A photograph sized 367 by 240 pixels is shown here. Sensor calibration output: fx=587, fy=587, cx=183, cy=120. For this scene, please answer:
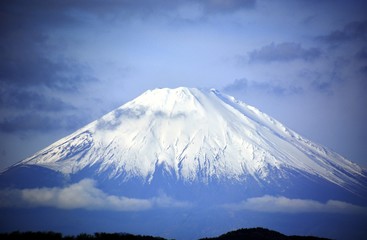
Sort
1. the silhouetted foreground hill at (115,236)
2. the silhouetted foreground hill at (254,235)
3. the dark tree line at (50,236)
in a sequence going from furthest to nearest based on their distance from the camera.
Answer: the silhouetted foreground hill at (254,235), the silhouetted foreground hill at (115,236), the dark tree line at (50,236)

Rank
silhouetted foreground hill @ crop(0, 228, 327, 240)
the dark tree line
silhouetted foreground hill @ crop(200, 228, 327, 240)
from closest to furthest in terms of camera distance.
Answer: the dark tree line
silhouetted foreground hill @ crop(0, 228, 327, 240)
silhouetted foreground hill @ crop(200, 228, 327, 240)

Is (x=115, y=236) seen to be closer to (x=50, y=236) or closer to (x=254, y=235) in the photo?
(x=50, y=236)

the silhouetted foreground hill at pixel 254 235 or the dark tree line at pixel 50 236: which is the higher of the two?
the silhouetted foreground hill at pixel 254 235

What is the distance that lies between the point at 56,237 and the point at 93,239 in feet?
9.64

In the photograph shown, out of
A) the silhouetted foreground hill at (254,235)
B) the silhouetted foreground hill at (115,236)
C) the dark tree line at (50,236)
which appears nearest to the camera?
the dark tree line at (50,236)

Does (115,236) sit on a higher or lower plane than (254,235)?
lower

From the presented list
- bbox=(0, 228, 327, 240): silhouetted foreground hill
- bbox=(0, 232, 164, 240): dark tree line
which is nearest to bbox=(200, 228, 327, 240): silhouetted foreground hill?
bbox=(0, 228, 327, 240): silhouetted foreground hill

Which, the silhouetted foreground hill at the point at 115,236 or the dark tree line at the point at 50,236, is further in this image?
the silhouetted foreground hill at the point at 115,236

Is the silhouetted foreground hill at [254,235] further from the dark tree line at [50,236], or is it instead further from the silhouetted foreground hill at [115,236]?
the dark tree line at [50,236]

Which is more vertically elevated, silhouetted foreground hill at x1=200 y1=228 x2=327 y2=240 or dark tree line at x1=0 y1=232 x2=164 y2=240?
silhouetted foreground hill at x1=200 y1=228 x2=327 y2=240

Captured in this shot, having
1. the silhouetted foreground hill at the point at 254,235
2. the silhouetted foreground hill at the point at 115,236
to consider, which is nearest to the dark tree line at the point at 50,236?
the silhouetted foreground hill at the point at 115,236

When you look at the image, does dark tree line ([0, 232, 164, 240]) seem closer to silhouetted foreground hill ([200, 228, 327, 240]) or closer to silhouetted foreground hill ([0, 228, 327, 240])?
silhouetted foreground hill ([0, 228, 327, 240])

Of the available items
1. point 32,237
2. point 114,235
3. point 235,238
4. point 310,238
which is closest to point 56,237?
point 32,237

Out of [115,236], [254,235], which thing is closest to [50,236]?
[115,236]
